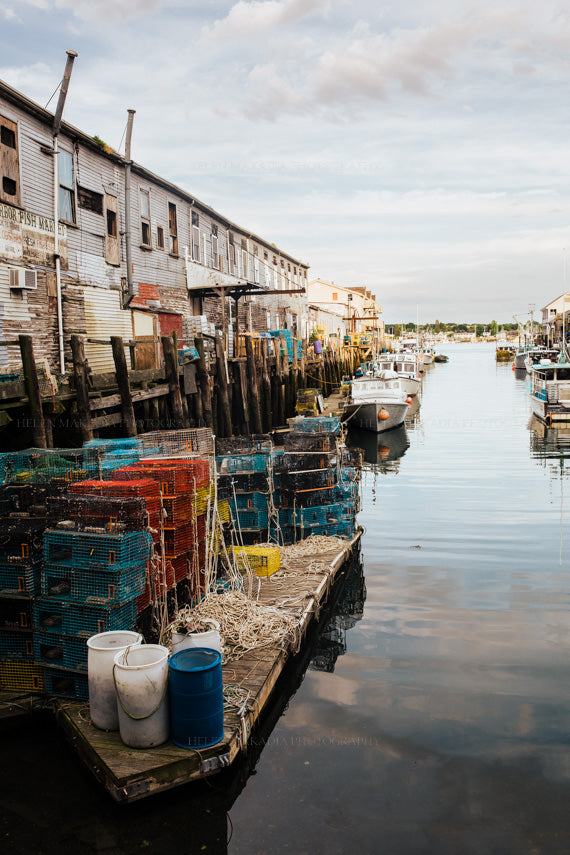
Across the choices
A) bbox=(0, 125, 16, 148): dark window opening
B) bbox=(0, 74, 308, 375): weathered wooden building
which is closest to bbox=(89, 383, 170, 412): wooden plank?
bbox=(0, 74, 308, 375): weathered wooden building

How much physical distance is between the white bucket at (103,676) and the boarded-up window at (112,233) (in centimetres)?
1624

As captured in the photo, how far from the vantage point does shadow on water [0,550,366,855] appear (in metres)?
5.14

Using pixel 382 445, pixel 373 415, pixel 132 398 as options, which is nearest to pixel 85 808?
pixel 132 398

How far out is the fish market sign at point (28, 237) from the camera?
15.4 meters

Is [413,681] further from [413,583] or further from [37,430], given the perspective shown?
[37,430]

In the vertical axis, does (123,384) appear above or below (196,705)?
above

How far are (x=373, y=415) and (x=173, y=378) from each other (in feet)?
49.8

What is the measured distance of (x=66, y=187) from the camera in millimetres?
18250

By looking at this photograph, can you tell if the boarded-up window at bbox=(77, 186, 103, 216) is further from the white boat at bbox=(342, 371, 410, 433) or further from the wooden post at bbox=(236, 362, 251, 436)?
the white boat at bbox=(342, 371, 410, 433)

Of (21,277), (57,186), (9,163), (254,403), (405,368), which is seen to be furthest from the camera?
(405,368)

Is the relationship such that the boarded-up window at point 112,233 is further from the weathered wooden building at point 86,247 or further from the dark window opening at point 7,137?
the dark window opening at point 7,137

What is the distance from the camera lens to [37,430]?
10.8 meters

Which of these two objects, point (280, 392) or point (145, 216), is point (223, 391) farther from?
point (280, 392)

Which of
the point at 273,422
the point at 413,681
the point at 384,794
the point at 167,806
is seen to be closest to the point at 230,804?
the point at 167,806
